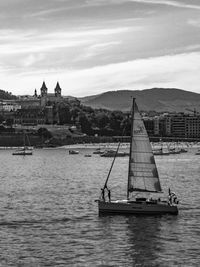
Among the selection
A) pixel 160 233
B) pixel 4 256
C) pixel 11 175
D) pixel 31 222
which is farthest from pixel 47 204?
pixel 11 175

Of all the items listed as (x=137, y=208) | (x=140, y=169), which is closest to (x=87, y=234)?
(x=137, y=208)

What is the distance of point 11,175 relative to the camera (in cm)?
8181

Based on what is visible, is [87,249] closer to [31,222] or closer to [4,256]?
[4,256]

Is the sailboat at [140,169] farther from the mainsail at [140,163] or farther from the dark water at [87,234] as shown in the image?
the dark water at [87,234]

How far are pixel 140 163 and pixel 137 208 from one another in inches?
116

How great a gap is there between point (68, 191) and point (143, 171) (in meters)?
17.8

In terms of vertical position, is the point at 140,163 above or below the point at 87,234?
above

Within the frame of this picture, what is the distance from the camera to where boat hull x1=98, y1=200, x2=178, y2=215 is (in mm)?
40125

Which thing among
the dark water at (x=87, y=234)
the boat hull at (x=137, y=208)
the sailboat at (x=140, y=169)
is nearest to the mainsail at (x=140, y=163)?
the sailboat at (x=140, y=169)

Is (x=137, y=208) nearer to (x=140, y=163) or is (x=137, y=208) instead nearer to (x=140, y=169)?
(x=140, y=169)

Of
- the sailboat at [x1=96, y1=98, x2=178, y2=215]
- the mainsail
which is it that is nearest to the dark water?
the sailboat at [x1=96, y1=98, x2=178, y2=215]

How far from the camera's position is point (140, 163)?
41.7 meters

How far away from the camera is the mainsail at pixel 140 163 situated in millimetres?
41500

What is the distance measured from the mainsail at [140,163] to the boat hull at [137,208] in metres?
1.29
